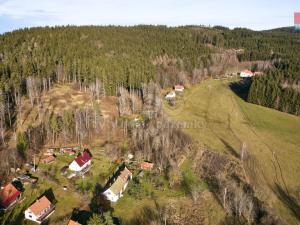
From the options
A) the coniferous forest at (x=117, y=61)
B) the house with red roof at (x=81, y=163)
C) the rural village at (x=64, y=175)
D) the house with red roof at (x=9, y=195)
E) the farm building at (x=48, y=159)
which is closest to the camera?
the rural village at (x=64, y=175)

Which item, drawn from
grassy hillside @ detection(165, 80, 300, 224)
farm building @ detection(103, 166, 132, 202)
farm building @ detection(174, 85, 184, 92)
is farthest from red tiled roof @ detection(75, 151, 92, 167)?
farm building @ detection(174, 85, 184, 92)

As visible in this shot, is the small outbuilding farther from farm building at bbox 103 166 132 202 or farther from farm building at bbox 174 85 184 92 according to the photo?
farm building at bbox 174 85 184 92

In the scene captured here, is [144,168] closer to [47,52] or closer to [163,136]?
[163,136]

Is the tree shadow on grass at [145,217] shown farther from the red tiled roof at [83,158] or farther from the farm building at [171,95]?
the farm building at [171,95]

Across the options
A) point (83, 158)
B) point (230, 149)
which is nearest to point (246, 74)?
point (230, 149)

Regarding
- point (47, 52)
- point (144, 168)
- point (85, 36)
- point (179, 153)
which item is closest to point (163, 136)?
point (179, 153)

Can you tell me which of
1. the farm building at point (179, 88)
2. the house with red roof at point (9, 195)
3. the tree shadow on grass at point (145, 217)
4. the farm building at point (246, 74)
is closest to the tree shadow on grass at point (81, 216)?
the tree shadow on grass at point (145, 217)

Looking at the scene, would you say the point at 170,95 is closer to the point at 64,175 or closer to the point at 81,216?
the point at 64,175
